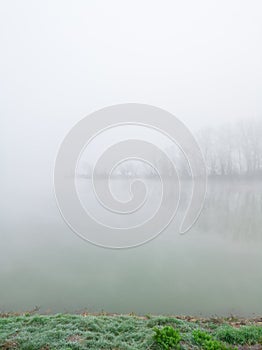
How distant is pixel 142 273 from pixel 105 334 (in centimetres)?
297

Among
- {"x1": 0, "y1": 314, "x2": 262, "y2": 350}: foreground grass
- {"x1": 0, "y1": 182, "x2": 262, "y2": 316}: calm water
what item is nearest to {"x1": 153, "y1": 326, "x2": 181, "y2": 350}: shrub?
{"x1": 0, "y1": 314, "x2": 262, "y2": 350}: foreground grass

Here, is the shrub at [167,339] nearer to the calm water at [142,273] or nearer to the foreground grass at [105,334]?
the foreground grass at [105,334]

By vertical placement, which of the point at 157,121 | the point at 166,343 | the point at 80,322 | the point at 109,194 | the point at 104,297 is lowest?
the point at 104,297

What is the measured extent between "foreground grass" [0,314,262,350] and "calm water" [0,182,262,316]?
3.77 ft

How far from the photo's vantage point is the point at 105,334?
85.8 inches

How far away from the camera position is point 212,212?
1032cm

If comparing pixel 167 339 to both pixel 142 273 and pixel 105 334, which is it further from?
pixel 142 273

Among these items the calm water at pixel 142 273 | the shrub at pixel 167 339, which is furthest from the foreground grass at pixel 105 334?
the calm water at pixel 142 273

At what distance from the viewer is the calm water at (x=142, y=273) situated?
3.82 metres

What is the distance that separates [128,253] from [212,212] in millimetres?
5783

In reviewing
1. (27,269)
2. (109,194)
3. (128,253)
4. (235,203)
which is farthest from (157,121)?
(235,203)

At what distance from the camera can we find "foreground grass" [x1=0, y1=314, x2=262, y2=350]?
6.34 ft

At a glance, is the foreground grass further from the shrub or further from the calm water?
the calm water

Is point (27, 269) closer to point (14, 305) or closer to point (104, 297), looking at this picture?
point (14, 305)
